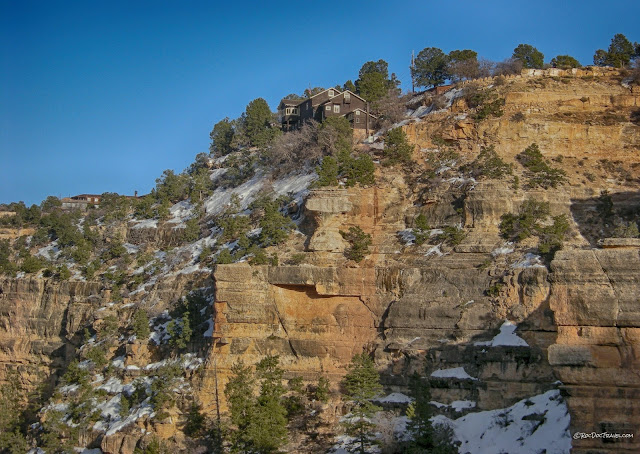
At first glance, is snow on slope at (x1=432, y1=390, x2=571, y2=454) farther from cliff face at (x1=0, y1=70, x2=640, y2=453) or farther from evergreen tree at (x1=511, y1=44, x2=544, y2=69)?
evergreen tree at (x1=511, y1=44, x2=544, y2=69)

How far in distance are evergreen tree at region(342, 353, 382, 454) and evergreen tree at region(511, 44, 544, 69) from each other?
31.5 meters

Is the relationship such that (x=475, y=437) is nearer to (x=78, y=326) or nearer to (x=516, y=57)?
(x=78, y=326)

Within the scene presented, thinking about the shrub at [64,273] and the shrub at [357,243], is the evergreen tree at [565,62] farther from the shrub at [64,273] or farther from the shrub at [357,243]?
the shrub at [64,273]

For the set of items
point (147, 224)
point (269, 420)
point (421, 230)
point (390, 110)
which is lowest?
point (269, 420)

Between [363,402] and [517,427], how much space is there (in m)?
5.81

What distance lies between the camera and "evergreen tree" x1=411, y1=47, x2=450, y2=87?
60.7m

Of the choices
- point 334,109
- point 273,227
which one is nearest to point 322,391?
point 273,227

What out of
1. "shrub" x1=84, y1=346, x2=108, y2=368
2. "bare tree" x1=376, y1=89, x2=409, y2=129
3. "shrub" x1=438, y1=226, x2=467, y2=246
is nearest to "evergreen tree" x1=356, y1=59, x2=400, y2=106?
"bare tree" x1=376, y1=89, x2=409, y2=129

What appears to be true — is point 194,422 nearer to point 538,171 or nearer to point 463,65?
point 538,171

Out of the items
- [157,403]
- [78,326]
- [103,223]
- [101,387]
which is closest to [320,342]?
[157,403]

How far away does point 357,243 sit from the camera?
119ft

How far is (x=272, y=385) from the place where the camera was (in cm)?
3134

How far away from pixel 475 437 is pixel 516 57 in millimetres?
34939

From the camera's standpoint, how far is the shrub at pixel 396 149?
41.8 metres
